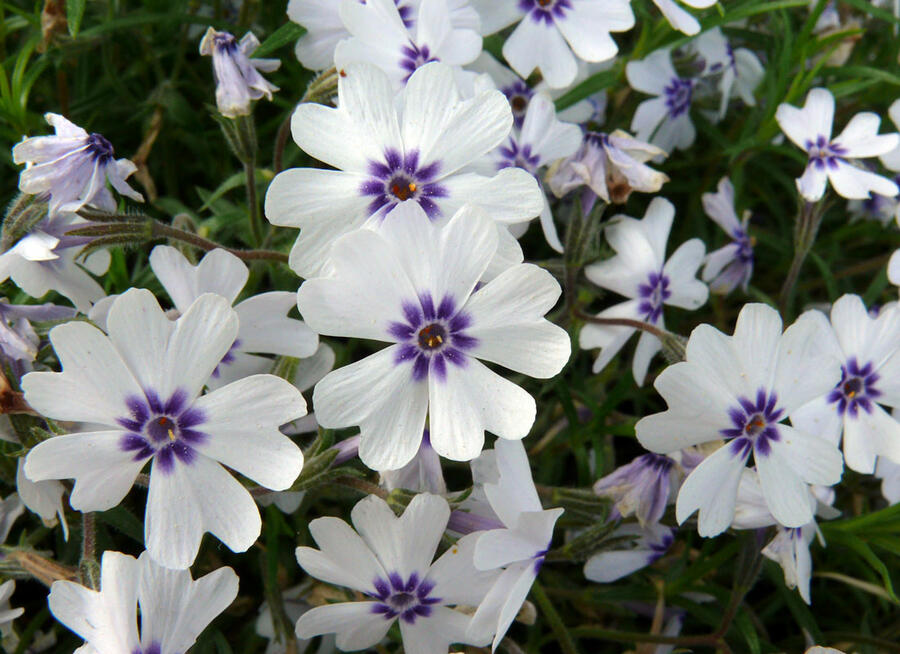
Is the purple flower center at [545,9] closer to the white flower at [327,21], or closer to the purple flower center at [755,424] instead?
the white flower at [327,21]

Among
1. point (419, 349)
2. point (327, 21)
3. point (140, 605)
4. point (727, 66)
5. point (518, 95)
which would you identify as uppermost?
point (727, 66)

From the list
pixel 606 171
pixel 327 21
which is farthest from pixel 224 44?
pixel 606 171

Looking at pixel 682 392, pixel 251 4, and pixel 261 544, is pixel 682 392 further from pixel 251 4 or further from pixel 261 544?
pixel 251 4

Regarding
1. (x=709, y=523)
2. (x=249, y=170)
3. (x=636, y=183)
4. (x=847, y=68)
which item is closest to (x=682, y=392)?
(x=709, y=523)

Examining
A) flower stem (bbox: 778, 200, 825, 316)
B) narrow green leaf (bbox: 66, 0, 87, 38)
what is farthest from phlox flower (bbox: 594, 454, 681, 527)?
narrow green leaf (bbox: 66, 0, 87, 38)

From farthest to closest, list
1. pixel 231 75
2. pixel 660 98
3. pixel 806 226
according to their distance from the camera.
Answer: pixel 660 98 → pixel 806 226 → pixel 231 75

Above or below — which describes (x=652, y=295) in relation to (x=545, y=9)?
below

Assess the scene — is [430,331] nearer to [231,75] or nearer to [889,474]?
[231,75]

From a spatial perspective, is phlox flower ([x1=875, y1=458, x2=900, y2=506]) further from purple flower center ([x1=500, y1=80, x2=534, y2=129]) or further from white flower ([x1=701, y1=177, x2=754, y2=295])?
purple flower center ([x1=500, y1=80, x2=534, y2=129])
